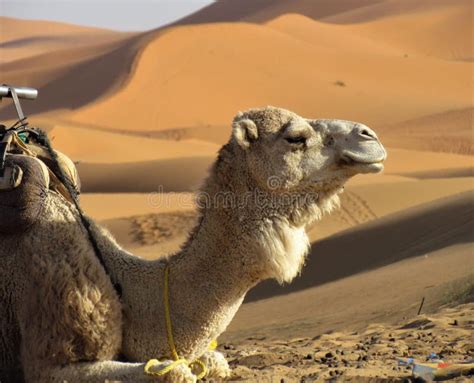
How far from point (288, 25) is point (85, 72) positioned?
15741mm

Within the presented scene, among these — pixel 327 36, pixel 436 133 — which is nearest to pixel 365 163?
pixel 436 133

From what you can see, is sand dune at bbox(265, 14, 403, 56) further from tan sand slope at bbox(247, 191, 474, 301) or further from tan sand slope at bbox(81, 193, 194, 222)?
tan sand slope at bbox(247, 191, 474, 301)

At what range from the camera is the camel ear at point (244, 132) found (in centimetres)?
482

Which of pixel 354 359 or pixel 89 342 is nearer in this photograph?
pixel 89 342

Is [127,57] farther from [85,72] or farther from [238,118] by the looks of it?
[238,118]

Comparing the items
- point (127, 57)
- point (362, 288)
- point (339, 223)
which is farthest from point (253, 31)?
point (362, 288)

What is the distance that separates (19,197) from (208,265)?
1017 mm

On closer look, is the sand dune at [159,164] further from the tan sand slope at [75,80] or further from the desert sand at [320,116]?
the tan sand slope at [75,80]

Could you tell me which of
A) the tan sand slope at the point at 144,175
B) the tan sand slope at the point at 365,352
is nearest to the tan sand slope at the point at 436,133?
the tan sand slope at the point at 144,175

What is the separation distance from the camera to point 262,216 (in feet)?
15.6

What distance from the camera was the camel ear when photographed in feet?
15.8

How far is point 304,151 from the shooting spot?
15.9ft

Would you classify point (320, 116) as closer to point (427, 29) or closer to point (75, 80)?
point (75, 80)

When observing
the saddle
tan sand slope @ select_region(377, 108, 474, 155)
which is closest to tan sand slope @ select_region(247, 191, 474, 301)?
the saddle
